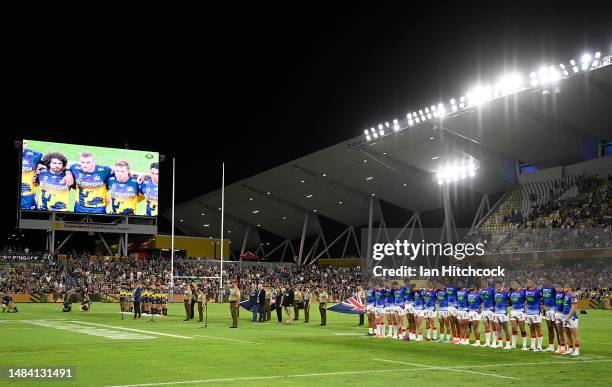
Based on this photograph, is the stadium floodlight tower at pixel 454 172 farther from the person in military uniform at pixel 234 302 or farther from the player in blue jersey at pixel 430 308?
the player in blue jersey at pixel 430 308

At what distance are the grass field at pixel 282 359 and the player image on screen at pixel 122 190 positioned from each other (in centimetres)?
4008

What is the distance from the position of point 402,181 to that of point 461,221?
259 inches

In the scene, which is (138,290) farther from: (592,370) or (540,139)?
(540,139)

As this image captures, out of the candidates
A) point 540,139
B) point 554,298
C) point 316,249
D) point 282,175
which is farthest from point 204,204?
point 554,298

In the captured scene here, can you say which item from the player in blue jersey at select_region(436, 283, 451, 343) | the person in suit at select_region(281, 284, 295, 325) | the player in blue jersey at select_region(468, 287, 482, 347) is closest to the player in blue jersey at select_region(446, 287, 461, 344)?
the player in blue jersey at select_region(436, 283, 451, 343)

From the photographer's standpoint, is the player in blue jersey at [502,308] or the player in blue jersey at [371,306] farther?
the player in blue jersey at [371,306]

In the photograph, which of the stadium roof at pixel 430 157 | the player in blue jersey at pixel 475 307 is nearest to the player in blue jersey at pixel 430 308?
the player in blue jersey at pixel 475 307

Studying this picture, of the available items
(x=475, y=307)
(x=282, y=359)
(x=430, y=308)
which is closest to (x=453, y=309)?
(x=475, y=307)

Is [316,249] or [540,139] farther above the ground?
[540,139]

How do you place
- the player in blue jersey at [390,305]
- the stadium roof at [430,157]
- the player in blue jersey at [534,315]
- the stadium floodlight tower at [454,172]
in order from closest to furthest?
the player in blue jersey at [534,315]
the player in blue jersey at [390,305]
the stadium roof at [430,157]
the stadium floodlight tower at [454,172]

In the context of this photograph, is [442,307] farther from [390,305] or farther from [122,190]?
[122,190]

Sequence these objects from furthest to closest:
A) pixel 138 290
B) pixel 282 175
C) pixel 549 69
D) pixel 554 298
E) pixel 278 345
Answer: pixel 282 175
pixel 549 69
pixel 138 290
pixel 278 345
pixel 554 298

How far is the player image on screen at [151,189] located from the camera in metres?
67.0

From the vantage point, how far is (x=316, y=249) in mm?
87750
